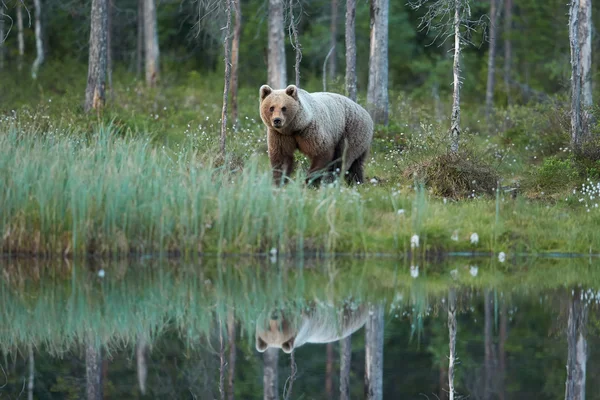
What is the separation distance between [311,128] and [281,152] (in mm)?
541

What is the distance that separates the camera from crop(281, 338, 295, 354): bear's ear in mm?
6942

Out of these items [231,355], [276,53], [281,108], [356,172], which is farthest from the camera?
[276,53]

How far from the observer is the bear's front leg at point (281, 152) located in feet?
42.1

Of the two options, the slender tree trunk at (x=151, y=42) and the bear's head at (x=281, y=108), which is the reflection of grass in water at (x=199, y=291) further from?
the slender tree trunk at (x=151, y=42)

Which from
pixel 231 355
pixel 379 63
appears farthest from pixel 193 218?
pixel 379 63

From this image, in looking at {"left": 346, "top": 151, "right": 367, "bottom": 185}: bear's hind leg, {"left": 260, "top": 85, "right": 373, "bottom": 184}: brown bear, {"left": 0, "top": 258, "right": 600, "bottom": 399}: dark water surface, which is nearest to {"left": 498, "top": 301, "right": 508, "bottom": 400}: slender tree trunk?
{"left": 0, "top": 258, "right": 600, "bottom": 399}: dark water surface

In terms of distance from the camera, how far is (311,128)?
502 inches

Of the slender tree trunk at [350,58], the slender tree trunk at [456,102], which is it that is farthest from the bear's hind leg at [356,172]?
the slender tree trunk at [350,58]

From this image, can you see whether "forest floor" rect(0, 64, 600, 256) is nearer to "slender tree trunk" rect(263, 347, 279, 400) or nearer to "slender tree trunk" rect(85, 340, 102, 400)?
"slender tree trunk" rect(85, 340, 102, 400)

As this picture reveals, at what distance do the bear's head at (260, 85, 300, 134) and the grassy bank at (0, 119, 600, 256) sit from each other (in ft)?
5.73

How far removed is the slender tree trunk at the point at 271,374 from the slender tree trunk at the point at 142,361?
2.55 feet

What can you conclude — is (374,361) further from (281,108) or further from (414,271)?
(281,108)

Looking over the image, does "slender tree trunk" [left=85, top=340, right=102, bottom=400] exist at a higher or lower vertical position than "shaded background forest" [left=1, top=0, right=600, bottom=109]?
lower

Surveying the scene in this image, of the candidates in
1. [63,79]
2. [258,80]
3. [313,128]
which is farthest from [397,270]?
[258,80]
